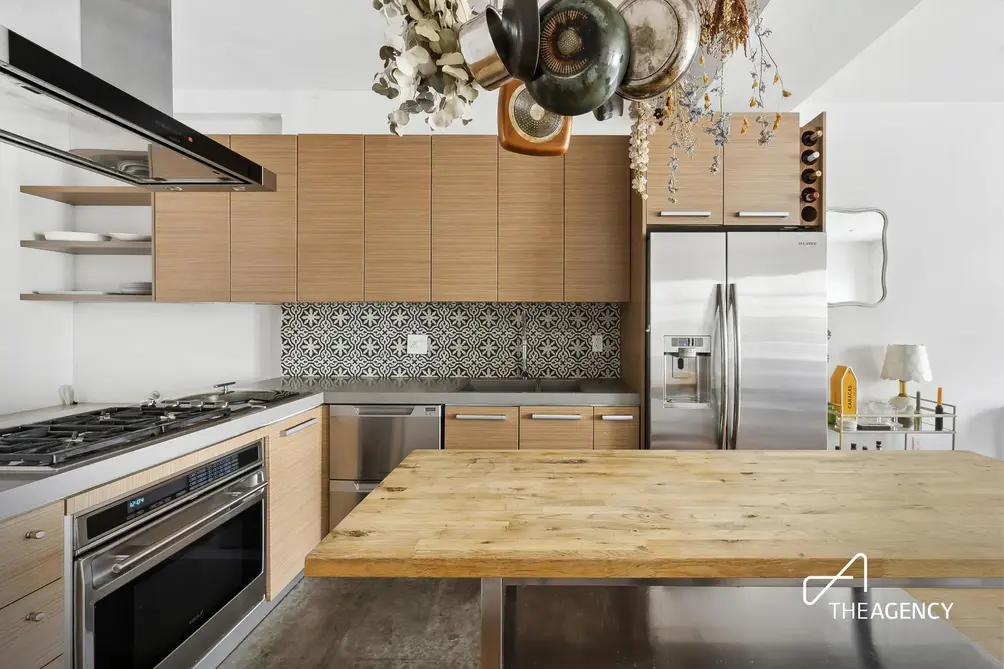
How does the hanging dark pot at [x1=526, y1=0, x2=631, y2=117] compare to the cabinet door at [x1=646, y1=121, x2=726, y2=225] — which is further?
the cabinet door at [x1=646, y1=121, x2=726, y2=225]

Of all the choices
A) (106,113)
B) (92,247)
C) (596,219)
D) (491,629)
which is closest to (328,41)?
(106,113)

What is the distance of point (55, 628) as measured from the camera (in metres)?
1.33

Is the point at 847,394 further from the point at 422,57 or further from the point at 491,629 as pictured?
the point at 422,57

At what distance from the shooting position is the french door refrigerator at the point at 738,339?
Answer: 2691 mm

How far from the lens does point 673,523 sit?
106 cm

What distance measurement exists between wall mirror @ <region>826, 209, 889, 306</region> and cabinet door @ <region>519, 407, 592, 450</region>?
1929 mm

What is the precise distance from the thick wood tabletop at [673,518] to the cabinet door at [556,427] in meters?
1.20

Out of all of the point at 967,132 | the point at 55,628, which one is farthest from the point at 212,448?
the point at 967,132

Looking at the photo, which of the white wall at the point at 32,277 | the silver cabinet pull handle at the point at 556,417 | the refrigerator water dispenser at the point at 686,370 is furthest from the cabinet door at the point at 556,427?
the white wall at the point at 32,277

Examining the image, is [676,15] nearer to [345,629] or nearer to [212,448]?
[212,448]

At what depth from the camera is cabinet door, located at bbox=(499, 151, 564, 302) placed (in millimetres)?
3113

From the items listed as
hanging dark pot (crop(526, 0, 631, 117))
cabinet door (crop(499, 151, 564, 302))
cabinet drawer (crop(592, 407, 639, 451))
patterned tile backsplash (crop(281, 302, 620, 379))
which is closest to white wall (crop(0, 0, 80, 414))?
patterned tile backsplash (crop(281, 302, 620, 379))

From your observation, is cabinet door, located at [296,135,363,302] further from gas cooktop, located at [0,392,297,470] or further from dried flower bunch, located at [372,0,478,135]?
dried flower bunch, located at [372,0,478,135]

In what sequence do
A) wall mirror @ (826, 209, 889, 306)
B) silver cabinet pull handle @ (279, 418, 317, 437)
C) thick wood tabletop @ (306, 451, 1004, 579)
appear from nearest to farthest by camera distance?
thick wood tabletop @ (306, 451, 1004, 579), silver cabinet pull handle @ (279, 418, 317, 437), wall mirror @ (826, 209, 889, 306)
